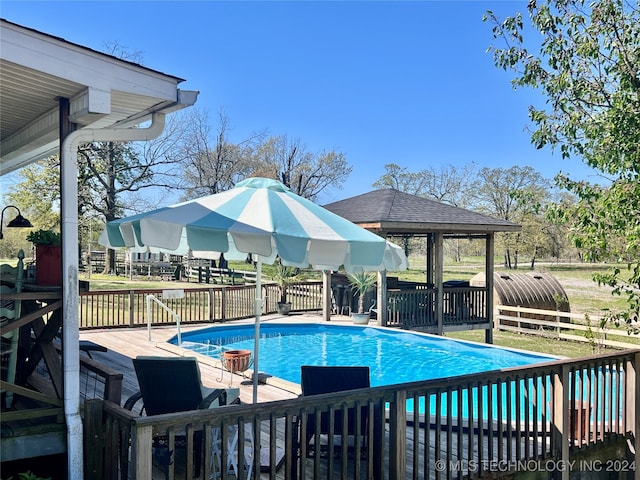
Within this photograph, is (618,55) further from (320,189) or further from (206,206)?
(320,189)

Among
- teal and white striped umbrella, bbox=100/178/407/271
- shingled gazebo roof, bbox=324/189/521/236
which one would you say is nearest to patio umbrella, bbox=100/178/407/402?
teal and white striped umbrella, bbox=100/178/407/271

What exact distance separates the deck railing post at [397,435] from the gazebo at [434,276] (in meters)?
8.49

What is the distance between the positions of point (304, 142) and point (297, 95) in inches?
503

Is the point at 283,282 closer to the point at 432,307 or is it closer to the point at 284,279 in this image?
the point at 284,279

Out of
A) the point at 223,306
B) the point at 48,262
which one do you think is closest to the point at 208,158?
the point at 223,306

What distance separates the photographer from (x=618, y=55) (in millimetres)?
5949

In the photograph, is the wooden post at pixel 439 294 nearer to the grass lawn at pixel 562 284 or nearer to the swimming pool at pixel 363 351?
the swimming pool at pixel 363 351

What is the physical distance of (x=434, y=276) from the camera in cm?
1373

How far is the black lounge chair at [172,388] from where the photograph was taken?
13.1ft

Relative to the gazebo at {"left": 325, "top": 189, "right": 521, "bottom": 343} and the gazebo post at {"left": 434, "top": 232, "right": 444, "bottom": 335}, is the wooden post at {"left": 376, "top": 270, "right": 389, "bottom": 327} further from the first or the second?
the gazebo post at {"left": 434, "top": 232, "right": 444, "bottom": 335}

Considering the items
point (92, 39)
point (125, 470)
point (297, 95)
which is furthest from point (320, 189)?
point (125, 470)

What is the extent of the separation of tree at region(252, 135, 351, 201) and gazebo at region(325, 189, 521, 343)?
63.7ft

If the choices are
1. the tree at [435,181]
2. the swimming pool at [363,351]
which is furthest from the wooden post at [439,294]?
the tree at [435,181]

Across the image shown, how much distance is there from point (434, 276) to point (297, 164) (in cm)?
2200
